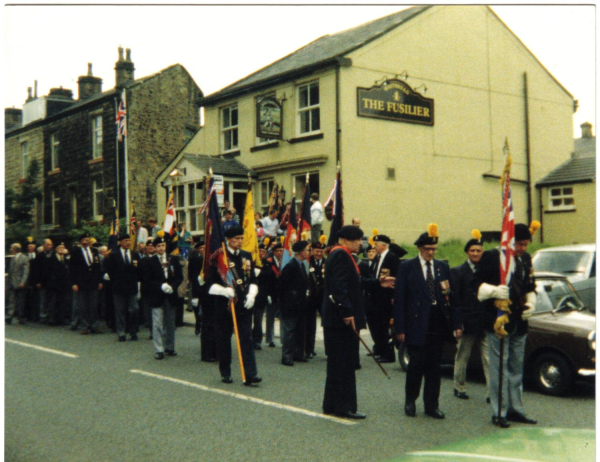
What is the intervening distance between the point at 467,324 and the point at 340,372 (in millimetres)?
1867

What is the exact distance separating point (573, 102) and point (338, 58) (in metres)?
12.1

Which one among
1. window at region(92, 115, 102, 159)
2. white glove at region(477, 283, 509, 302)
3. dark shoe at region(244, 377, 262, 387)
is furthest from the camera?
window at region(92, 115, 102, 159)

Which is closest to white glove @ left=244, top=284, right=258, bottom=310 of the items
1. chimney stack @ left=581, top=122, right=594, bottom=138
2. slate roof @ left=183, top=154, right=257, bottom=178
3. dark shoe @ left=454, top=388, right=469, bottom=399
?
dark shoe @ left=454, top=388, right=469, bottom=399

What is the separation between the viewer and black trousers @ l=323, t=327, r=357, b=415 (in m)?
7.46

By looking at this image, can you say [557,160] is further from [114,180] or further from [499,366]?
[499,366]

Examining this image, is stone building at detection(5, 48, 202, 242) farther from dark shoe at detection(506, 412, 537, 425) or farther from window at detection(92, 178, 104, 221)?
dark shoe at detection(506, 412, 537, 425)

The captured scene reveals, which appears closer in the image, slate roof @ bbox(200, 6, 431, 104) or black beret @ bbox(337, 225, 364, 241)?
black beret @ bbox(337, 225, 364, 241)

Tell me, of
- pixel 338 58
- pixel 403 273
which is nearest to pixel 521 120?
pixel 338 58

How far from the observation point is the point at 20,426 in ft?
23.6

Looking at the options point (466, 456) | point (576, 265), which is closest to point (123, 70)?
point (576, 265)

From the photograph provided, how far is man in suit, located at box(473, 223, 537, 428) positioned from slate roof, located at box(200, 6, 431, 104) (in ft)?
53.4

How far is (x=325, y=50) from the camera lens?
25.8 metres

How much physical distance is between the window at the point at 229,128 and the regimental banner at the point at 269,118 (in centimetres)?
275

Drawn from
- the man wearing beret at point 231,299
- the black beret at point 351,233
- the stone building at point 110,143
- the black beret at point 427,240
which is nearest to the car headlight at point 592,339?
the black beret at point 427,240
